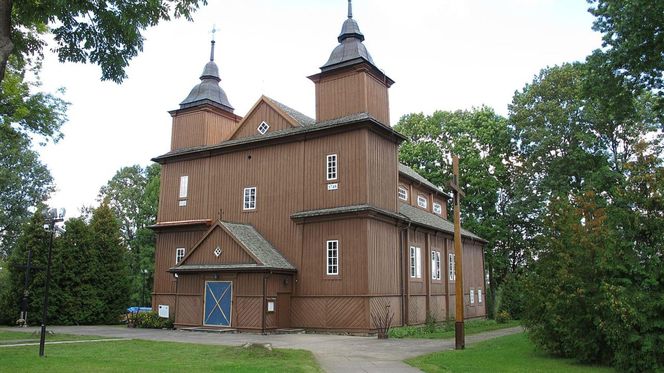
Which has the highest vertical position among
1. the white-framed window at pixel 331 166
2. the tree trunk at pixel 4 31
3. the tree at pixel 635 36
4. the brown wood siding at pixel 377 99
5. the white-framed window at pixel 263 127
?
the brown wood siding at pixel 377 99

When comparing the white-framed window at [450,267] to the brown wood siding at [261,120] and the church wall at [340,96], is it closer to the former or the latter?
the church wall at [340,96]

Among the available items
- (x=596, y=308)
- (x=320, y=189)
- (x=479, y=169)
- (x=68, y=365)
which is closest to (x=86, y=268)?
(x=320, y=189)

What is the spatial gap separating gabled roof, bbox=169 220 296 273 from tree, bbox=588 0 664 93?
14951 mm

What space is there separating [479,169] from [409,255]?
20.4m

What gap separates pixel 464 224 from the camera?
44344mm

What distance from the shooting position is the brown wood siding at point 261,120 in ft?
90.9

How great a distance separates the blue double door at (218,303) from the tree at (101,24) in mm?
13500

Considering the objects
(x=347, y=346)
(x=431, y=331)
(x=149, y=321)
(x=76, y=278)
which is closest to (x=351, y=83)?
(x=431, y=331)

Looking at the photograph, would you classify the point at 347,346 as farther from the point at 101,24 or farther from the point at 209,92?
the point at 209,92

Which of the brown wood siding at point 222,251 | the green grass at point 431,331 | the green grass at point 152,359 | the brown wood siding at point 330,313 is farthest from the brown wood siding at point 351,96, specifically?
the green grass at point 152,359

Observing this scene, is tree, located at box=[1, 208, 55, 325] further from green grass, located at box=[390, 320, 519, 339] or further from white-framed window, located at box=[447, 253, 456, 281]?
white-framed window, located at box=[447, 253, 456, 281]

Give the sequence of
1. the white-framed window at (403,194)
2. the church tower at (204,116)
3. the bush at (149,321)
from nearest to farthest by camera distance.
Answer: the bush at (149,321) → the church tower at (204,116) → the white-framed window at (403,194)

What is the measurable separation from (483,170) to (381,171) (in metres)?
21.5

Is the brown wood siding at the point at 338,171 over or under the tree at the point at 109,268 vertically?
over
